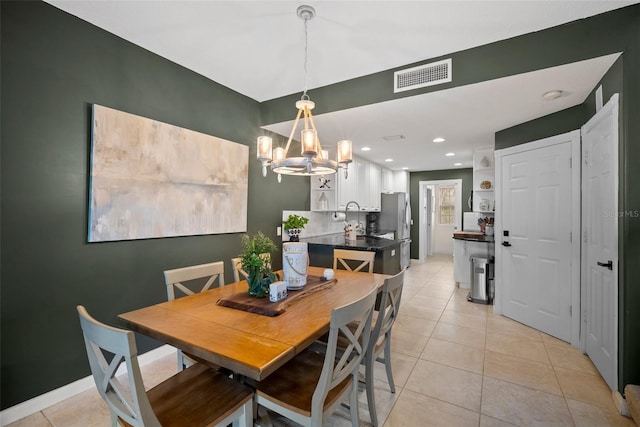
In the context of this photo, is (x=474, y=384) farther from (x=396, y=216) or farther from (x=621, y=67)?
(x=396, y=216)

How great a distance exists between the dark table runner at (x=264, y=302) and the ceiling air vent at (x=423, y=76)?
1958mm

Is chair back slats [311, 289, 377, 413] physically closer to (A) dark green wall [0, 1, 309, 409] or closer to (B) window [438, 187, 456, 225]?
(A) dark green wall [0, 1, 309, 409]

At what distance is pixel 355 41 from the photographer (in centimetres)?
232

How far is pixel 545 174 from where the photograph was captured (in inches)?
120

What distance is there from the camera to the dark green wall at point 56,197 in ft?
5.88

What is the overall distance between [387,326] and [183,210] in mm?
2053

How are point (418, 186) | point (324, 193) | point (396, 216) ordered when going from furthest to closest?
point (418, 186) < point (396, 216) < point (324, 193)

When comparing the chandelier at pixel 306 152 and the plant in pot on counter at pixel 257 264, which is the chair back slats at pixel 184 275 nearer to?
the plant in pot on counter at pixel 257 264

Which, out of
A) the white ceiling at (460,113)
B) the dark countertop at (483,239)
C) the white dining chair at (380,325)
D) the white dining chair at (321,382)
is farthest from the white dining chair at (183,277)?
the dark countertop at (483,239)

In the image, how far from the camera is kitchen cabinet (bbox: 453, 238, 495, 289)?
447 centimetres

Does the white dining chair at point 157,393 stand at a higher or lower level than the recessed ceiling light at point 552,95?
lower

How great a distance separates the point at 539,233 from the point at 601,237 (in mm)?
883

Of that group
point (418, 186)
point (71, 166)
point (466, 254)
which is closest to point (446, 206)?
point (418, 186)

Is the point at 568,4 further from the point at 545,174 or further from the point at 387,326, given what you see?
the point at 387,326
